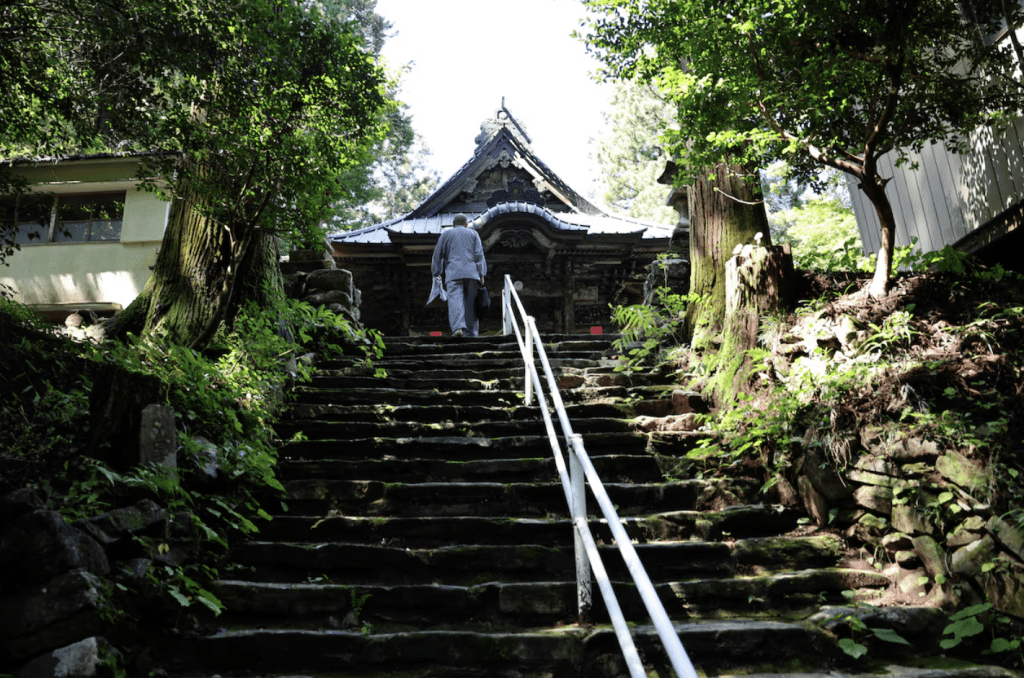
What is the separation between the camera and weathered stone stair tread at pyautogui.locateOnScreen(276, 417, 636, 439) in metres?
5.38

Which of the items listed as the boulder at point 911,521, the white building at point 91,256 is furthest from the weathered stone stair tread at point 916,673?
the white building at point 91,256

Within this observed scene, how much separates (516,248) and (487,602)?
402 inches

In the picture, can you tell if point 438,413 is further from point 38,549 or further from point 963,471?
point 963,471

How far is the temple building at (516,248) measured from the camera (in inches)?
500

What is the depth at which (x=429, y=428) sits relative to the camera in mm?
5434

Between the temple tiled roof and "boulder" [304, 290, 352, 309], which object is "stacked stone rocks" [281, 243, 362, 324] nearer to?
"boulder" [304, 290, 352, 309]

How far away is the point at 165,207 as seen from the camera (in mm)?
13992

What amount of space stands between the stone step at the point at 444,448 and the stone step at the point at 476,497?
0.58 metres

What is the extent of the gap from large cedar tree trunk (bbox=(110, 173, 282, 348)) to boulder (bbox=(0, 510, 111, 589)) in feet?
10.5

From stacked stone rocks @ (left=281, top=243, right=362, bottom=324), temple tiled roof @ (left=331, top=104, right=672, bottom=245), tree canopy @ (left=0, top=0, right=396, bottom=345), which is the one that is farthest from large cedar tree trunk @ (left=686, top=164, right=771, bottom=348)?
temple tiled roof @ (left=331, top=104, right=672, bottom=245)

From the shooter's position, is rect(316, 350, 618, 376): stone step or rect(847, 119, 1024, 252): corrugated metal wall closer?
rect(847, 119, 1024, 252): corrugated metal wall

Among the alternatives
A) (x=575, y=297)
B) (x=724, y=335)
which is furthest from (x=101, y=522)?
(x=575, y=297)

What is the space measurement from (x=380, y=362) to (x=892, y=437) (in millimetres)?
5083

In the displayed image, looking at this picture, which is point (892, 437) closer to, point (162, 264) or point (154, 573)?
point (154, 573)
